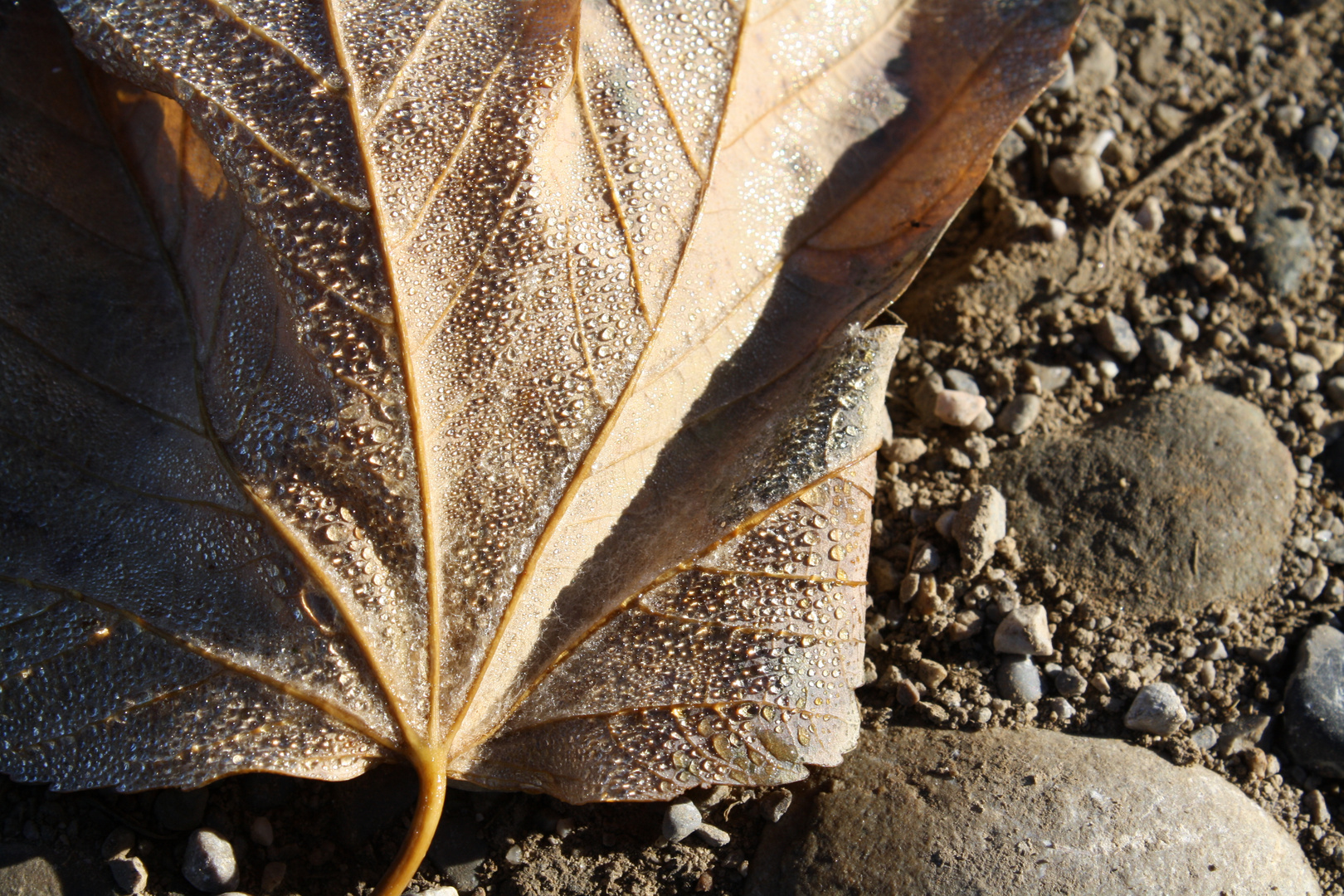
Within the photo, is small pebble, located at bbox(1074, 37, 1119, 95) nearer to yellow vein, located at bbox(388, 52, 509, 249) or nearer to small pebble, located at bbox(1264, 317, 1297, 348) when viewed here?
small pebble, located at bbox(1264, 317, 1297, 348)

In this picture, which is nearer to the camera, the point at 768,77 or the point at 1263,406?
the point at 768,77

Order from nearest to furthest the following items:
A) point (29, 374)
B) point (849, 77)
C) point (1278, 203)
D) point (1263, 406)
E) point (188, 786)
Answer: point (188, 786)
point (29, 374)
point (849, 77)
point (1263, 406)
point (1278, 203)

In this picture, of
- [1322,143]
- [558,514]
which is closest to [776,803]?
[558,514]

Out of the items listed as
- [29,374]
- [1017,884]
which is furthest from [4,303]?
[1017,884]

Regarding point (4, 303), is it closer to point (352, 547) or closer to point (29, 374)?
point (29, 374)

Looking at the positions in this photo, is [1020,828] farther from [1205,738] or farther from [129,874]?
[129,874]

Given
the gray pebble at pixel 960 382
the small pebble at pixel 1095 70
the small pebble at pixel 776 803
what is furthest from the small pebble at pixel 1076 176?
the small pebble at pixel 776 803
